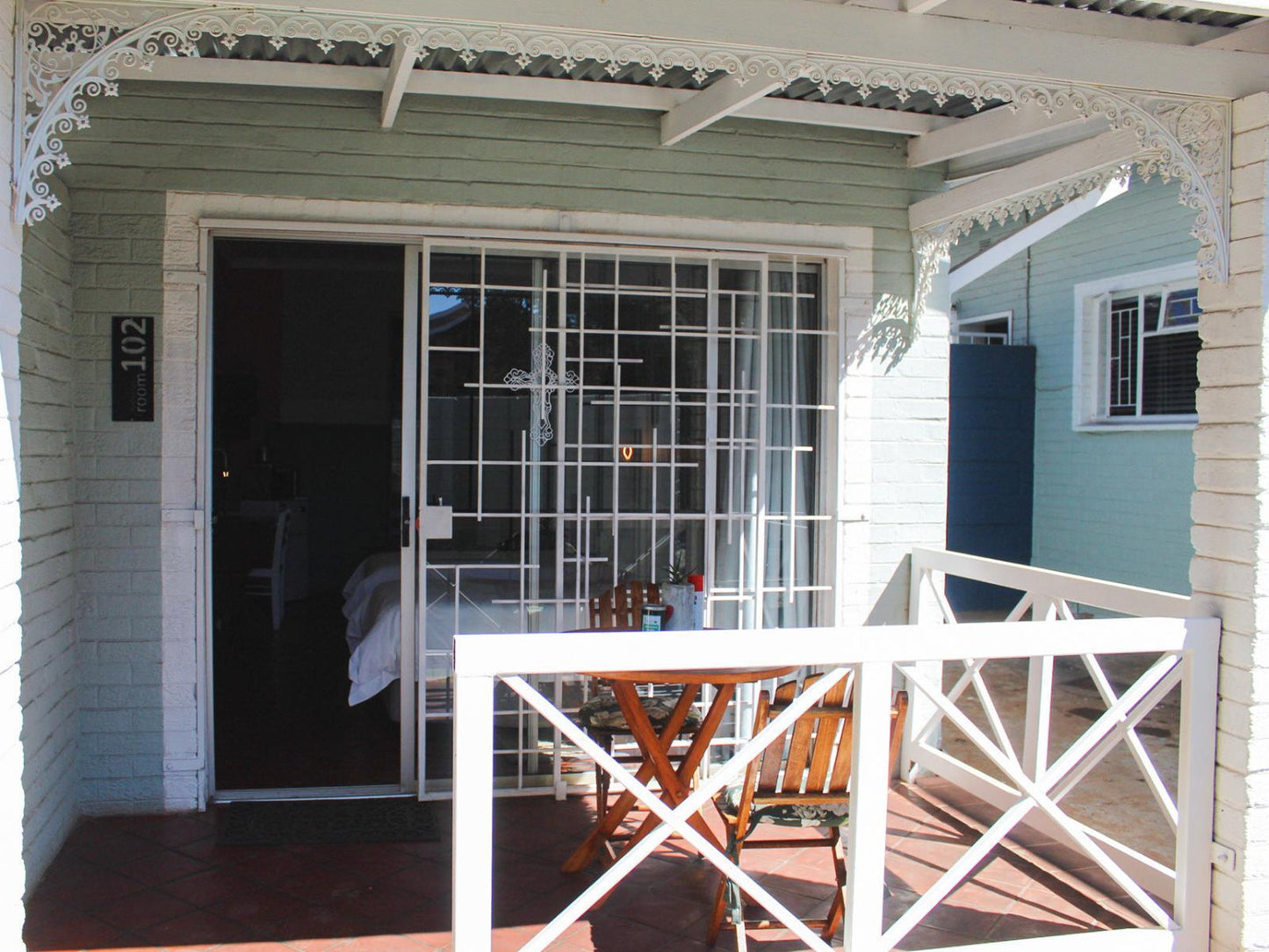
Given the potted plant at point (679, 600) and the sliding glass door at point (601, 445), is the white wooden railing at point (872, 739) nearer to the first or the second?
the potted plant at point (679, 600)

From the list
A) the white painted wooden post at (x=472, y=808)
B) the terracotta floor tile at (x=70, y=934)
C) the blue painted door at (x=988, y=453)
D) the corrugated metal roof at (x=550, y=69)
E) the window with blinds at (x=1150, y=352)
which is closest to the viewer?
the white painted wooden post at (x=472, y=808)

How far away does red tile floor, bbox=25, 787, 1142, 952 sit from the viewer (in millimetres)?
3557

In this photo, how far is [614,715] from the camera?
4309mm

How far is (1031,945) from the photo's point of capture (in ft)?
10.5

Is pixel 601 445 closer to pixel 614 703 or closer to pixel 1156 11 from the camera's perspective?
pixel 614 703

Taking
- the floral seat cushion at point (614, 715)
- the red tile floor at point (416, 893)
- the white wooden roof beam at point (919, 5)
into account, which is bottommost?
the red tile floor at point (416, 893)

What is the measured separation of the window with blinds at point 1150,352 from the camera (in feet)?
27.4

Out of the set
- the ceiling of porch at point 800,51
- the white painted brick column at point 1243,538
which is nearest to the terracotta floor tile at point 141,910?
the ceiling of porch at point 800,51

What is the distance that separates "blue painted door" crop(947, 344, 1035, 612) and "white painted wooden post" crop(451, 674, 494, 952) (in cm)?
727

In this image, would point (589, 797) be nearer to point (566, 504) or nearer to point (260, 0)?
point (566, 504)

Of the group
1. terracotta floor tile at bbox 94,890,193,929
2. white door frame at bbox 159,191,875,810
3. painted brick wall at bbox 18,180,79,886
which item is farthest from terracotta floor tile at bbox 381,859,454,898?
painted brick wall at bbox 18,180,79,886

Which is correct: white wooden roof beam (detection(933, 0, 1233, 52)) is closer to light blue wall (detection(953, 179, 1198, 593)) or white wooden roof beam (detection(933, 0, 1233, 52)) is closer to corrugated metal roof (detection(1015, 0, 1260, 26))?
corrugated metal roof (detection(1015, 0, 1260, 26))

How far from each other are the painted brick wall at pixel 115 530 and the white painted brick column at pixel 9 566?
1.72m

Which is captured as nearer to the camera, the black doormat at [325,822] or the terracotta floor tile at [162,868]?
the terracotta floor tile at [162,868]
